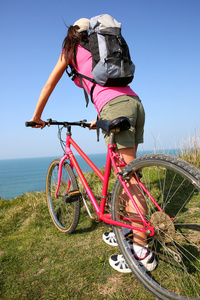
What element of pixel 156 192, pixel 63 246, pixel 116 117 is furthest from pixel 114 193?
pixel 156 192

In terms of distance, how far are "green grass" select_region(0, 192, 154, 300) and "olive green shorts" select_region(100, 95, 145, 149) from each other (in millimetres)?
1309

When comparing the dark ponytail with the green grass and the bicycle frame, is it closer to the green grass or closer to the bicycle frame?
the bicycle frame

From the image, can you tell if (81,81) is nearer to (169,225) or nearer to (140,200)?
(140,200)

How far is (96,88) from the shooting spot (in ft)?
7.22

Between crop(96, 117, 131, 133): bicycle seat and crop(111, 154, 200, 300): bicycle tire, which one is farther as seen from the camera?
crop(96, 117, 131, 133): bicycle seat

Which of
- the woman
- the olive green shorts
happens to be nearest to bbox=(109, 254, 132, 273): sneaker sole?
the woman

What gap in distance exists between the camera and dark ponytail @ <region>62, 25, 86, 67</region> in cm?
225

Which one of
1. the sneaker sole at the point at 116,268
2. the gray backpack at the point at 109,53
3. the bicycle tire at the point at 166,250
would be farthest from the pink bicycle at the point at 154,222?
the gray backpack at the point at 109,53

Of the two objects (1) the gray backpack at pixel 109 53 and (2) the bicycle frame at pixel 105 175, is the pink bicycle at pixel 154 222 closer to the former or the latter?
(2) the bicycle frame at pixel 105 175

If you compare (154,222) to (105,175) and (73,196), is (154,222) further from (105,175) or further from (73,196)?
(73,196)

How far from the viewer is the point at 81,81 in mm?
2418

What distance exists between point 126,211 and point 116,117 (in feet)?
3.15

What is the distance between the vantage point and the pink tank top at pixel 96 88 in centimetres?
211

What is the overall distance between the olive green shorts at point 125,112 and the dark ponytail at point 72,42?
71 centimetres
